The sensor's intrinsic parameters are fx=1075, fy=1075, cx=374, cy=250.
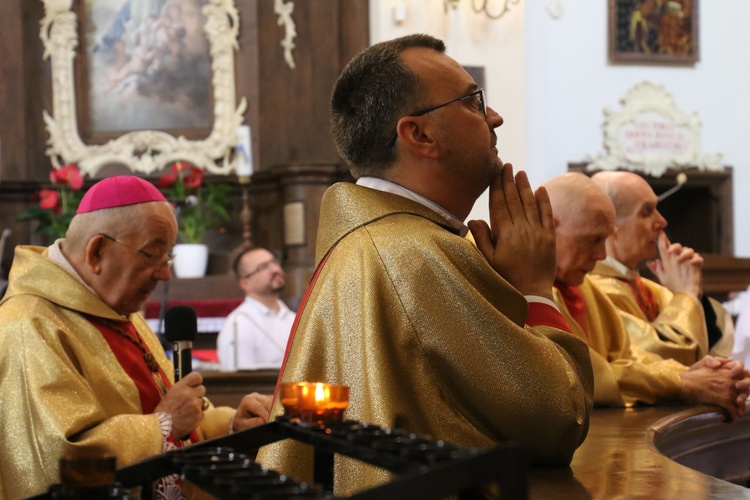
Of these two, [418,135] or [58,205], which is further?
[58,205]

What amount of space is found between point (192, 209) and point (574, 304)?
567 centimetres

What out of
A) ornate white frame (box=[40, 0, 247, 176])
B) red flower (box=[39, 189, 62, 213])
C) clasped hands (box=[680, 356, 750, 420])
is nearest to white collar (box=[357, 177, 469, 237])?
clasped hands (box=[680, 356, 750, 420])

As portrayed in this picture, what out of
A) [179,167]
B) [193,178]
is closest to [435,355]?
[193,178]

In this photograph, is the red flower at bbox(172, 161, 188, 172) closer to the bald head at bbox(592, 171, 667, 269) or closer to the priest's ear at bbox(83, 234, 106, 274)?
the bald head at bbox(592, 171, 667, 269)

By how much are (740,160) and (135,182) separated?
32.1ft

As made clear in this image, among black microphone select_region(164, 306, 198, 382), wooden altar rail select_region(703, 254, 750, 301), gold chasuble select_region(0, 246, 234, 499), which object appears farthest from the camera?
wooden altar rail select_region(703, 254, 750, 301)

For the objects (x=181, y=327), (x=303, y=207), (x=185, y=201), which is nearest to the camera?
(x=181, y=327)

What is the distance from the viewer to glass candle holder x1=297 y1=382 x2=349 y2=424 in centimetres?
147

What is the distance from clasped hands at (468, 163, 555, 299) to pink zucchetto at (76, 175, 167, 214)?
5.23 ft

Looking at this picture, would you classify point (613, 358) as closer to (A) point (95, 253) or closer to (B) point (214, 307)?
(A) point (95, 253)

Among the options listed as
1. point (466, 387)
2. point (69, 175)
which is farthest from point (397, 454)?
point (69, 175)

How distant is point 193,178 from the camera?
909cm

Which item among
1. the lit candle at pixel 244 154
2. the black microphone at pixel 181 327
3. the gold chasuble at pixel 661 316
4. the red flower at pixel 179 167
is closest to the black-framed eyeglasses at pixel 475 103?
the black microphone at pixel 181 327

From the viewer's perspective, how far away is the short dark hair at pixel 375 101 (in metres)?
2.36
